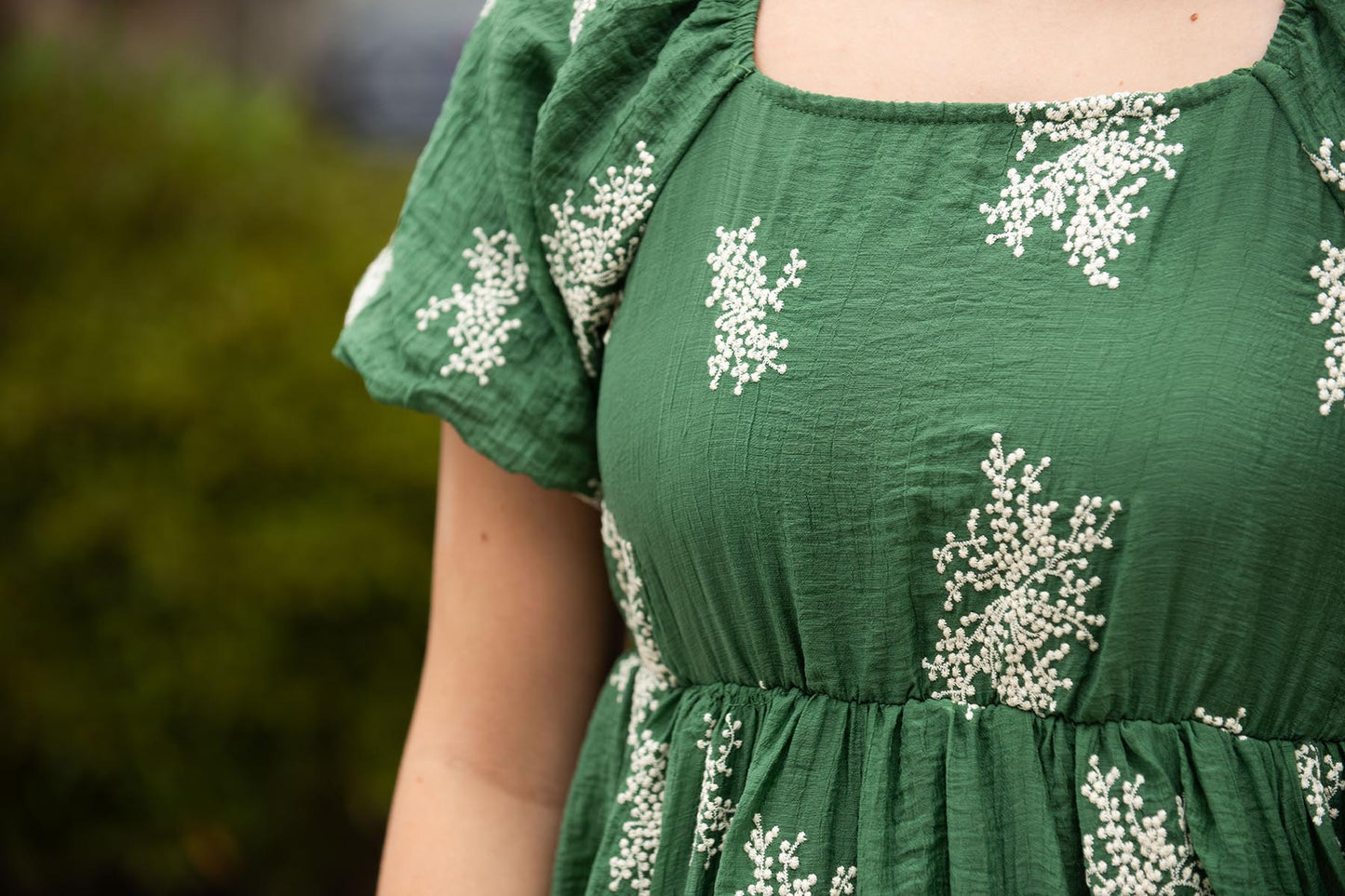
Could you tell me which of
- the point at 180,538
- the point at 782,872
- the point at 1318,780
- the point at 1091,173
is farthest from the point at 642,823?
the point at 180,538

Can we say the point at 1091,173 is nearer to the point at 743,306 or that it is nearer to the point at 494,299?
the point at 743,306

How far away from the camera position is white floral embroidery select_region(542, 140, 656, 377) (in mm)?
1021

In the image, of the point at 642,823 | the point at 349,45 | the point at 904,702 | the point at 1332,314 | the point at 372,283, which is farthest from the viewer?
the point at 349,45

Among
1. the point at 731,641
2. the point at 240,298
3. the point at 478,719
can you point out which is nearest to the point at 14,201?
the point at 240,298

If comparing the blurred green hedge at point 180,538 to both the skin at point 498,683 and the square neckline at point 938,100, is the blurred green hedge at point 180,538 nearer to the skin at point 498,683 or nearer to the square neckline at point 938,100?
the skin at point 498,683

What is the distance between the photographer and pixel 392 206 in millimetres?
3424

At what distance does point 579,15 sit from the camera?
1076 millimetres

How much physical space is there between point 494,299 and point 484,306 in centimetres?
1

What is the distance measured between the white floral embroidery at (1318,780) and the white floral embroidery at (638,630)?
0.45m

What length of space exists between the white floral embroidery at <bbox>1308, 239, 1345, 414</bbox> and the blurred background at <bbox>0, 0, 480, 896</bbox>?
7.73 ft

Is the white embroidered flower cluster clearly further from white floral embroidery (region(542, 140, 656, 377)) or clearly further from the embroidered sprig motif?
the embroidered sprig motif

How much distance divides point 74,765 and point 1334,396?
108 inches

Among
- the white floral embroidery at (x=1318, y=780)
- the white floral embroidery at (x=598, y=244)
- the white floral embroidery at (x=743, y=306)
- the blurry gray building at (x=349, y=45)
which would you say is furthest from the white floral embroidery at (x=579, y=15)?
the blurry gray building at (x=349, y=45)

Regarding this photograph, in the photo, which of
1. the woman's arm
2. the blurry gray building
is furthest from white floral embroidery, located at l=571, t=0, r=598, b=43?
the blurry gray building
